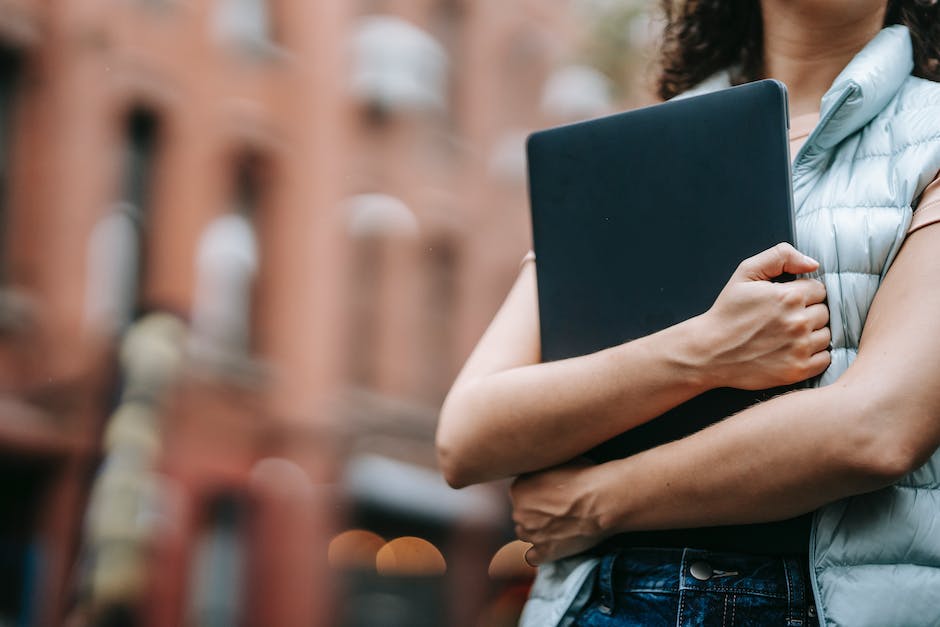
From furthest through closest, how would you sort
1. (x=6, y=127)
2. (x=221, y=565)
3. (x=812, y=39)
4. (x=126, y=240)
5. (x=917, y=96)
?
(x=221, y=565)
(x=126, y=240)
(x=6, y=127)
(x=812, y=39)
(x=917, y=96)

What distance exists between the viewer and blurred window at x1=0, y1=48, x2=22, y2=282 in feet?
39.7

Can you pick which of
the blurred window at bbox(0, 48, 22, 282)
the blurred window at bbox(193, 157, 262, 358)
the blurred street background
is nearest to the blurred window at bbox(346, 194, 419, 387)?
the blurred street background

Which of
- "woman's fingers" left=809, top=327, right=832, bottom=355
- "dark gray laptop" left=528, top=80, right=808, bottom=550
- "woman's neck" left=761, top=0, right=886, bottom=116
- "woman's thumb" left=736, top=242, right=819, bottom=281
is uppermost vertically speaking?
"woman's neck" left=761, top=0, right=886, bottom=116

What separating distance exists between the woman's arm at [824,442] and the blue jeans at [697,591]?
0.05m

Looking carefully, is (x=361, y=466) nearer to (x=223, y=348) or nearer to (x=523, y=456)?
(x=223, y=348)

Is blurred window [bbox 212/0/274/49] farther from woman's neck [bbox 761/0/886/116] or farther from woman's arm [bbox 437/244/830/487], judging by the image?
woman's arm [bbox 437/244/830/487]

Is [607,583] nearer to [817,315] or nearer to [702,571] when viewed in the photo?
[702,571]

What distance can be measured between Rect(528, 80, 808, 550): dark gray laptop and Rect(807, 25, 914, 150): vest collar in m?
0.13

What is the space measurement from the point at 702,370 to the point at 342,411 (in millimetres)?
14416

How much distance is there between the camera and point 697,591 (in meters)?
1.47

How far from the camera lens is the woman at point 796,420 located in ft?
4.49

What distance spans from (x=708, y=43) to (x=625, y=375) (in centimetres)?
78

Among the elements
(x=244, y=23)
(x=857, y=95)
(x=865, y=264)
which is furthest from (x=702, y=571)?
(x=244, y=23)

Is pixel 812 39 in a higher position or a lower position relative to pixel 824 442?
higher
